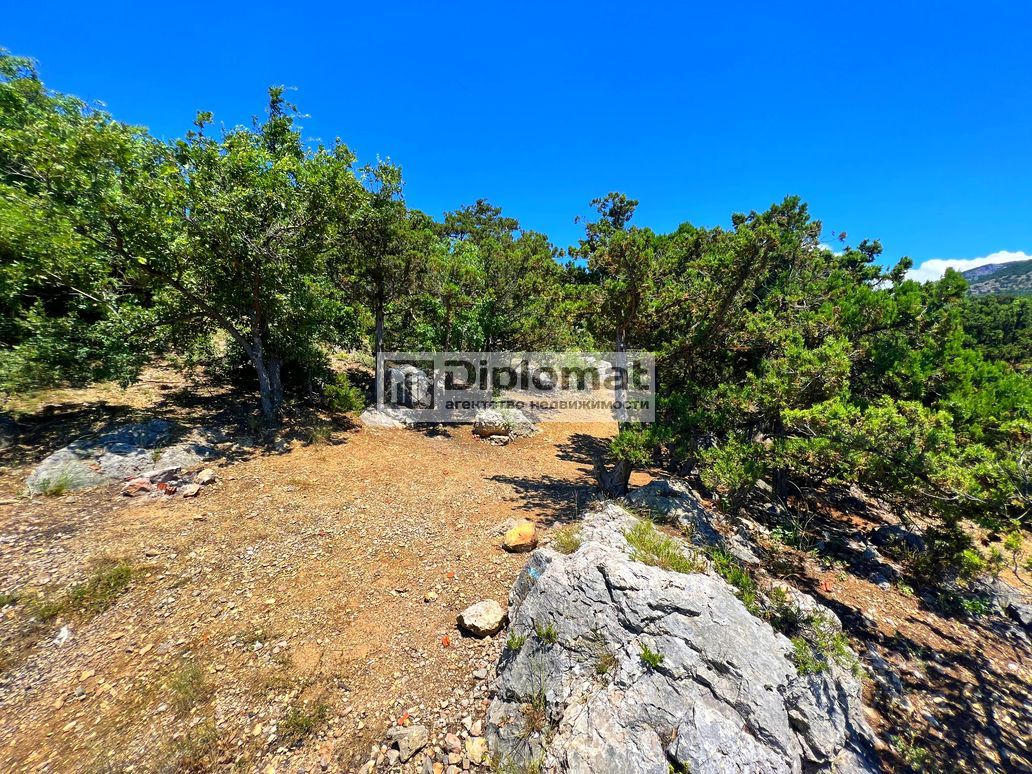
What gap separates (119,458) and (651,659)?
11.8 meters

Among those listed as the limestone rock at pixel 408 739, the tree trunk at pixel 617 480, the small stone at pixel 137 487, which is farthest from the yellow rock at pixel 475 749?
the small stone at pixel 137 487

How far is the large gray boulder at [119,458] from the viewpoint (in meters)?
7.44

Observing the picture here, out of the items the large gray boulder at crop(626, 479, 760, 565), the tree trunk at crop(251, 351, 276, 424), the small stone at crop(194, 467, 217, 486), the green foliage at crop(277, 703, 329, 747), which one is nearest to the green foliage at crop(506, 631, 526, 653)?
the green foliage at crop(277, 703, 329, 747)

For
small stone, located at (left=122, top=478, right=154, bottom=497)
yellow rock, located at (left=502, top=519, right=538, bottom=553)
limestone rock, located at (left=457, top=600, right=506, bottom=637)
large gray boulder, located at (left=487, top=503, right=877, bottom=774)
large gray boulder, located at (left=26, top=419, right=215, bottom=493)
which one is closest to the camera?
large gray boulder, located at (left=487, top=503, right=877, bottom=774)

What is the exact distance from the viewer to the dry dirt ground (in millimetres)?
3900

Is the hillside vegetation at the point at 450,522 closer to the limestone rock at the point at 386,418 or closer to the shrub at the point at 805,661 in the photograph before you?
the shrub at the point at 805,661

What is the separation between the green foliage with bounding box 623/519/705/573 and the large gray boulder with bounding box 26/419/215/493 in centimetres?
1051

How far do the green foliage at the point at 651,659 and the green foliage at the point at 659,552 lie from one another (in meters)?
1.15

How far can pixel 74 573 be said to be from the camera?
548 cm

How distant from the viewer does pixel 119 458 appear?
8273 mm

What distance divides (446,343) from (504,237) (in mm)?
19144

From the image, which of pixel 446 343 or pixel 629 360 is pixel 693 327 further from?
pixel 446 343

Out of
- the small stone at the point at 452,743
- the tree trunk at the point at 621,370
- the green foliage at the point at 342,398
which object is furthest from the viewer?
the green foliage at the point at 342,398

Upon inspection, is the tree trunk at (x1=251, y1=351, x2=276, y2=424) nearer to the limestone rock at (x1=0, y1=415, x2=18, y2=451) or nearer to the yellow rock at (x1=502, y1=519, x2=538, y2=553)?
the limestone rock at (x1=0, y1=415, x2=18, y2=451)
